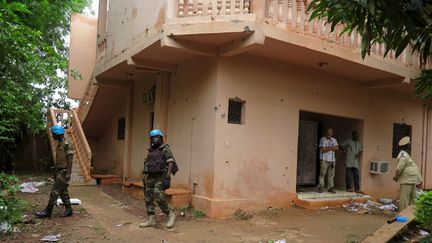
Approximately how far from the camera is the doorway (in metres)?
10.5

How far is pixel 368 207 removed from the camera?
9.24m

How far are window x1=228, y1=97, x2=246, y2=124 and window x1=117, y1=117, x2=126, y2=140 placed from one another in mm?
5958

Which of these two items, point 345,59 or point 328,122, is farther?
point 328,122

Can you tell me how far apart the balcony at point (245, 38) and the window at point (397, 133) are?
2672mm

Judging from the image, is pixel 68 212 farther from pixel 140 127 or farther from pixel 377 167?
pixel 377 167

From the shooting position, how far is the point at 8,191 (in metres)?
5.86

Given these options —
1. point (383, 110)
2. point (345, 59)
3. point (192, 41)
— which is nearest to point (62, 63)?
point (192, 41)

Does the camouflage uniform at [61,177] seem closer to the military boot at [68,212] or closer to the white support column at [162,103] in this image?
the military boot at [68,212]

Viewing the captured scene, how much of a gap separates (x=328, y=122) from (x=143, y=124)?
17.8 feet

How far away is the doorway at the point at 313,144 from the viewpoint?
413 inches

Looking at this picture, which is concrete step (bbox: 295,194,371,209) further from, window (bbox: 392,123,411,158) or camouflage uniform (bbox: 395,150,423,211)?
window (bbox: 392,123,411,158)

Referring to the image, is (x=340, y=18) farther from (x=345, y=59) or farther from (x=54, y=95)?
(x=54, y=95)

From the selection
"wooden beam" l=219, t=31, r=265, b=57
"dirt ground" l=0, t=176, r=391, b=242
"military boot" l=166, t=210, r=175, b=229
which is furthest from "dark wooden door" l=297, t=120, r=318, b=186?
"military boot" l=166, t=210, r=175, b=229

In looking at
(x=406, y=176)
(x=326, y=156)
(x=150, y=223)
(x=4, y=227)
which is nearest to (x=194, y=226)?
(x=150, y=223)
